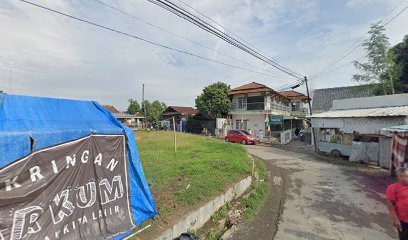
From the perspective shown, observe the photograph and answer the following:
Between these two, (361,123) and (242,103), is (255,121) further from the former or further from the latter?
(361,123)

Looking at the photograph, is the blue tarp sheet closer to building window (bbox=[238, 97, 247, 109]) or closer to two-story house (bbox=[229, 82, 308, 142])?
two-story house (bbox=[229, 82, 308, 142])

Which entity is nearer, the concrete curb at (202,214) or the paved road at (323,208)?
the concrete curb at (202,214)

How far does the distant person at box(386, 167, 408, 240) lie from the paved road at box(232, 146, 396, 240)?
1569 millimetres

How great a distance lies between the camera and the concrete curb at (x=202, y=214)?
4590 millimetres

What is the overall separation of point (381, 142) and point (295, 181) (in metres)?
6.41

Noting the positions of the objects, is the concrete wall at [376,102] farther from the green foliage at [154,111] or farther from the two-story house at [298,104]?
the green foliage at [154,111]

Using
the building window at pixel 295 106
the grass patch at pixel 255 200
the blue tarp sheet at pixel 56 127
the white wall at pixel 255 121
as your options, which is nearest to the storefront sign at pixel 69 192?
the blue tarp sheet at pixel 56 127

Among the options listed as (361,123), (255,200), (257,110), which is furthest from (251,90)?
(255,200)

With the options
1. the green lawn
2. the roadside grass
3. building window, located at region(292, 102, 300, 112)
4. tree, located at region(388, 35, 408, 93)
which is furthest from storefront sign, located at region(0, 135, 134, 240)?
building window, located at region(292, 102, 300, 112)

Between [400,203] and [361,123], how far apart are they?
41.0 ft

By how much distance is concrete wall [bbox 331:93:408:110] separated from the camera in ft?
48.6

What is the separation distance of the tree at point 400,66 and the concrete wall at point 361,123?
30.2ft

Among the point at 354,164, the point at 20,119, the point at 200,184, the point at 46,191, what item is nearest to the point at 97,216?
the point at 46,191

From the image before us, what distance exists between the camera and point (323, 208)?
6.64m
